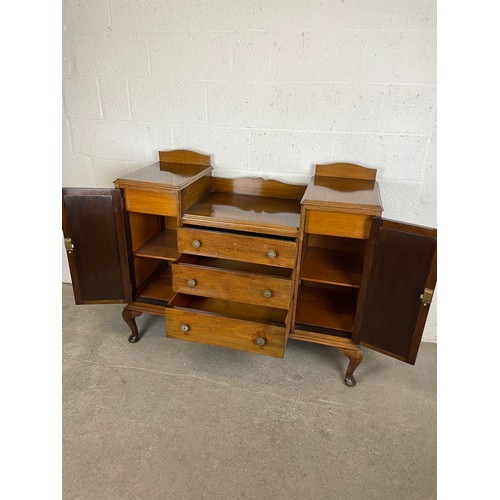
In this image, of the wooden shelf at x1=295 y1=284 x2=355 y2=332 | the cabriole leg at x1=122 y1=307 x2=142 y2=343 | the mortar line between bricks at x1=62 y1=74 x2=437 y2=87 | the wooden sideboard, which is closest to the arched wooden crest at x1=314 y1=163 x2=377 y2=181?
the wooden sideboard

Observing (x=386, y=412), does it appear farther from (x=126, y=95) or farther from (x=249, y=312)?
(x=126, y=95)

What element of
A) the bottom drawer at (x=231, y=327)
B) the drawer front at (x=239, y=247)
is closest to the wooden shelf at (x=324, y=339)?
the bottom drawer at (x=231, y=327)

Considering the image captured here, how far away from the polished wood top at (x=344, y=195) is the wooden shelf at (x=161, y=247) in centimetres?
77

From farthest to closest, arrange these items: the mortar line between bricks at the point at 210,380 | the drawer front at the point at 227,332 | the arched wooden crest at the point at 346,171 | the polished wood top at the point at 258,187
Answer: the polished wood top at the point at 258,187
the arched wooden crest at the point at 346,171
the mortar line between bricks at the point at 210,380
the drawer front at the point at 227,332

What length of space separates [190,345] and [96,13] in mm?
1790

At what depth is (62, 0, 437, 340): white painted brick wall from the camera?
1.71m

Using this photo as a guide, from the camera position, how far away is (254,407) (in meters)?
1.76

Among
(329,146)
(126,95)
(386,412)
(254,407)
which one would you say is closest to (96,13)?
(126,95)

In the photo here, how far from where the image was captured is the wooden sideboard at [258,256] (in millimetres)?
1559

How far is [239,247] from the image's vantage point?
64.7 inches

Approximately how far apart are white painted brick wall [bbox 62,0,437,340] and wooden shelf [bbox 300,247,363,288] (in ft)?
1.12

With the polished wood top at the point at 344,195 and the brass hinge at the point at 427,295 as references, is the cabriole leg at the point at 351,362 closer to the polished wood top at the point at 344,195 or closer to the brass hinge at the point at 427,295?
the brass hinge at the point at 427,295

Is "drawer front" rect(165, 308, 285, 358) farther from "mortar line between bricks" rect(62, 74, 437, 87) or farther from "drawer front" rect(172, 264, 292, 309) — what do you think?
"mortar line between bricks" rect(62, 74, 437, 87)
